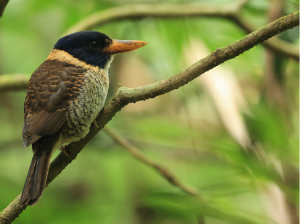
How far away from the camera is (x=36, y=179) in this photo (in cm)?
166

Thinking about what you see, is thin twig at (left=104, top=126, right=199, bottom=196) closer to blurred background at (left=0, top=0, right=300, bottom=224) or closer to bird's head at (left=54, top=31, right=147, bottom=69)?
blurred background at (left=0, top=0, right=300, bottom=224)

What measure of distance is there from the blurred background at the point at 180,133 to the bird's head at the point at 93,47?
0.51 metres

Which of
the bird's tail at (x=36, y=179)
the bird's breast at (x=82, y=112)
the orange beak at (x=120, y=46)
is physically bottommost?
the bird's tail at (x=36, y=179)

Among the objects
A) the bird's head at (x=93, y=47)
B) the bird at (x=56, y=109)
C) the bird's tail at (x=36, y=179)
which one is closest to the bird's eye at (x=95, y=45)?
the bird's head at (x=93, y=47)

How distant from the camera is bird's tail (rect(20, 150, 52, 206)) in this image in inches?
62.1

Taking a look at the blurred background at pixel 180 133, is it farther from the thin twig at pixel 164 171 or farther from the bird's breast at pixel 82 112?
the bird's breast at pixel 82 112

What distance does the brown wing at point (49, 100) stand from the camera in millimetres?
1820

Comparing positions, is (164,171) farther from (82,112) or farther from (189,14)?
(189,14)

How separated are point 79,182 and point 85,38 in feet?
6.50

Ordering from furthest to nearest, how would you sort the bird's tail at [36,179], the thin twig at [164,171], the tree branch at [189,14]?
the tree branch at [189,14] < the thin twig at [164,171] < the bird's tail at [36,179]

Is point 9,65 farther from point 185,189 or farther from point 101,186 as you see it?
point 185,189

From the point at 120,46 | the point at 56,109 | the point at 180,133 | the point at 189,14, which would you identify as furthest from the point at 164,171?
the point at 189,14

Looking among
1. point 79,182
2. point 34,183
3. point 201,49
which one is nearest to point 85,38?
point 34,183

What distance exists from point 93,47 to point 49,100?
0.61 metres
